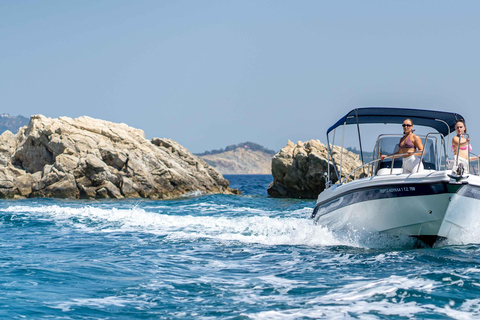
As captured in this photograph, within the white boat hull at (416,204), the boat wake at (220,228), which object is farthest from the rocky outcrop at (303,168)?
the white boat hull at (416,204)

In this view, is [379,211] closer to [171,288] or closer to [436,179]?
[436,179]

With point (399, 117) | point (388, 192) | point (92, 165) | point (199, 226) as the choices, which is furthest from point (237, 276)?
point (92, 165)

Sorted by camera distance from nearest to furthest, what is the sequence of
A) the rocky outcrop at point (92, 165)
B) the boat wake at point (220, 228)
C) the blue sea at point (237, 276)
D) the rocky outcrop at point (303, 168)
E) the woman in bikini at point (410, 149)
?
the blue sea at point (237, 276), the woman in bikini at point (410, 149), the boat wake at point (220, 228), the rocky outcrop at point (92, 165), the rocky outcrop at point (303, 168)

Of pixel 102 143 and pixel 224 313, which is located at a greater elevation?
pixel 102 143

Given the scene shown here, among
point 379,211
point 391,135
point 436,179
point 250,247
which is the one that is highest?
point 391,135

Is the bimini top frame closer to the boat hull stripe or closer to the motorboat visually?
the motorboat

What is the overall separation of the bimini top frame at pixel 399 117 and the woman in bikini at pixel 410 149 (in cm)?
141

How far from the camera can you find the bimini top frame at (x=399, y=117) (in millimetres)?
10914

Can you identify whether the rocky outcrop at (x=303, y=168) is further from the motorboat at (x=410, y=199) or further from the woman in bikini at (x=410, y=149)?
the woman in bikini at (x=410, y=149)

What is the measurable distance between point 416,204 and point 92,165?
22332mm

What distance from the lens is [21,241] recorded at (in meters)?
10.9

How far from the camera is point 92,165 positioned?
27.5 m

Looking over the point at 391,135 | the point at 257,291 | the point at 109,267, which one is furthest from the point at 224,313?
the point at 391,135

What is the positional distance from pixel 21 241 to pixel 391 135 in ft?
27.7
